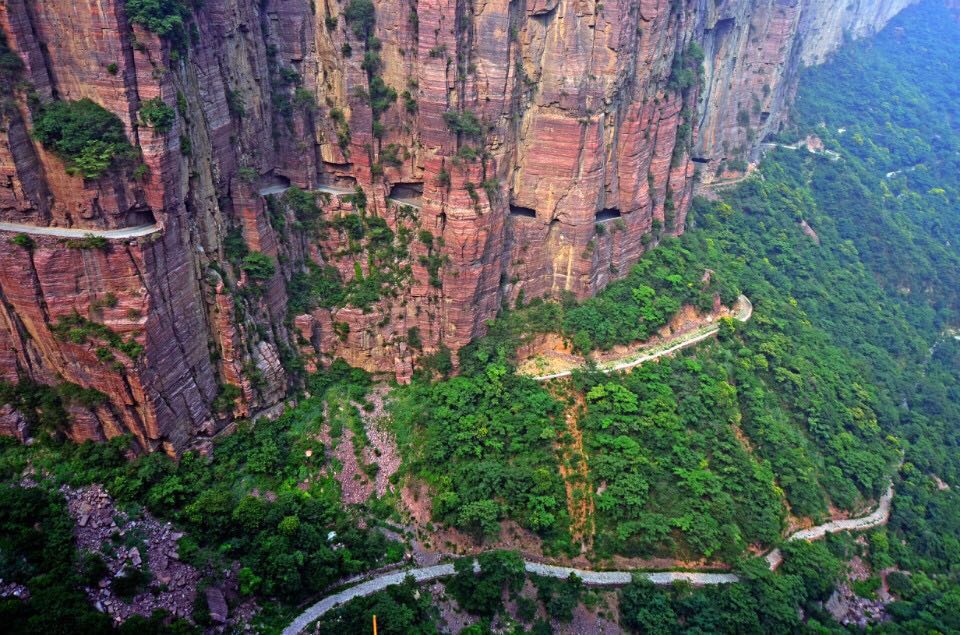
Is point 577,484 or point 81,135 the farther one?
point 577,484

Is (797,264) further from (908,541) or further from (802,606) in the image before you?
(802,606)

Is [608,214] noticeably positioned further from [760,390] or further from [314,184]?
[314,184]

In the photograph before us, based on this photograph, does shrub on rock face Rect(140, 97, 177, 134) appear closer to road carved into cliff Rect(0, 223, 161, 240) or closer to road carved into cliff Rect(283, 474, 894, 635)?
road carved into cliff Rect(0, 223, 161, 240)

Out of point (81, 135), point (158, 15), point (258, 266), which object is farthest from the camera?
point (258, 266)

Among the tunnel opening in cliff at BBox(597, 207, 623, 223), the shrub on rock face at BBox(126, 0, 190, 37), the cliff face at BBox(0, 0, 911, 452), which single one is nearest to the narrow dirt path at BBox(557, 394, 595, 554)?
the cliff face at BBox(0, 0, 911, 452)

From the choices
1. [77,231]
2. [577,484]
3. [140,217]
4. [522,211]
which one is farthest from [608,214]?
[77,231]

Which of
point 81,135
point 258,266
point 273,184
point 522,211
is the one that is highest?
point 81,135
